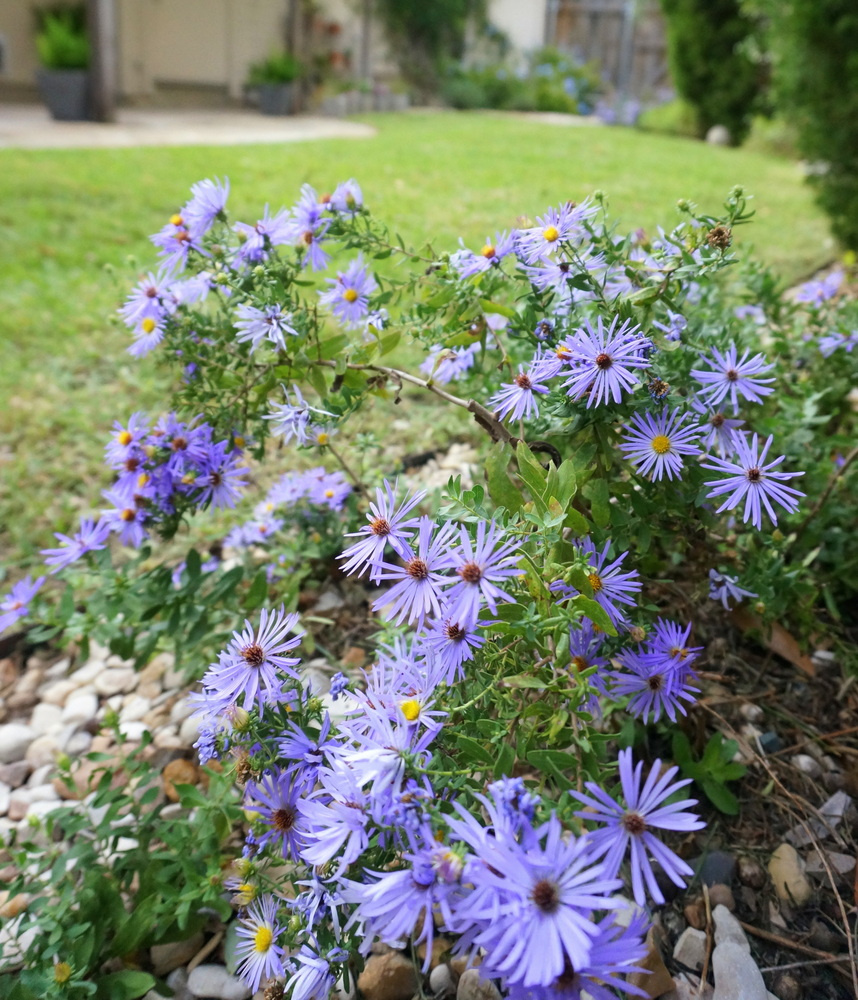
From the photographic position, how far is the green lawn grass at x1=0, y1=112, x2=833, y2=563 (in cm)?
218

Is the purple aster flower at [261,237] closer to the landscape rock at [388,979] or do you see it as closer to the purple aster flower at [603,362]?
the purple aster flower at [603,362]

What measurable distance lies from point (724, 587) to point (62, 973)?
89 centimetres

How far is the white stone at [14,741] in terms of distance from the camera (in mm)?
1416

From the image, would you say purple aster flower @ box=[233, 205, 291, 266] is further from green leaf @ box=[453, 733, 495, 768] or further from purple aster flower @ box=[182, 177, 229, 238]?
green leaf @ box=[453, 733, 495, 768]

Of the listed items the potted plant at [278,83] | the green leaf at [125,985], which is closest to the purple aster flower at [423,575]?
the green leaf at [125,985]

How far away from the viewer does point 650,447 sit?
0.93m

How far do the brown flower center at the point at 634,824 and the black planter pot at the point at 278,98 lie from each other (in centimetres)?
889

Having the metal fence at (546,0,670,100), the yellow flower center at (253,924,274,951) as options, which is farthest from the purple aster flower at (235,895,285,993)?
the metal fence at (546,0,670,100)

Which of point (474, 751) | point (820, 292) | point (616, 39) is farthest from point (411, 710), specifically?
point (616, 39)

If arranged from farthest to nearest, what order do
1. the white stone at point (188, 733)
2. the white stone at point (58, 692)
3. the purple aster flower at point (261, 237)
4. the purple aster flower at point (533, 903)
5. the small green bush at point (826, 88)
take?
the small green bush at point (826, 88) → the white stone at point (58, 692) → the white stone at point (188, 733) → the purple aster flower at point (261, 237) → the purple aster flower at point (533, 903)

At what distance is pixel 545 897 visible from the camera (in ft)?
1.88

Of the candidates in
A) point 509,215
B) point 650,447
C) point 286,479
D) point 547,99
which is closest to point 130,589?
point 286,479

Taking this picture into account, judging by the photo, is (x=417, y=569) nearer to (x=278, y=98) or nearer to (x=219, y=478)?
(x=219, y=478)

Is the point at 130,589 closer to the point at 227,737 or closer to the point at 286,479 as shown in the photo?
the point at 286,479
